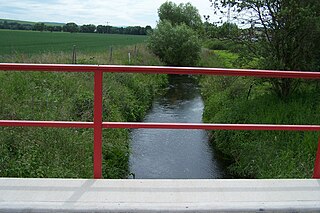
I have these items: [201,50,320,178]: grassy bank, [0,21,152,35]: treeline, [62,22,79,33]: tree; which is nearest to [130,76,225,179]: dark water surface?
[201,50,320,178]: grassy bank

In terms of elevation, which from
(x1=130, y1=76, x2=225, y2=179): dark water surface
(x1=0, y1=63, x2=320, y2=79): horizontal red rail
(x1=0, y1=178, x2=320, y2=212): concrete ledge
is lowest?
(x1=130, y1=76, x2=225, y2=179): dark water surface

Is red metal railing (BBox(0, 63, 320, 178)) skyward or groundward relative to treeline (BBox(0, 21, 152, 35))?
groundward

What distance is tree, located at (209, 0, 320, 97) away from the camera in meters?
9.69

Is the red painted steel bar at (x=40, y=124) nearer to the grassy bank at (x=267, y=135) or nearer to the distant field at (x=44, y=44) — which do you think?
the grassy bank at (x=267, y=135)

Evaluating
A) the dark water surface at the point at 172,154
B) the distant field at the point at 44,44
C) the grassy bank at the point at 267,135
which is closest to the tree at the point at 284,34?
the grassy bank at the point at 267,135

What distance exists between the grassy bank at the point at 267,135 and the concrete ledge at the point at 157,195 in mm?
3456

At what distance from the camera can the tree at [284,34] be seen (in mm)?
9688

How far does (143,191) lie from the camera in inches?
123

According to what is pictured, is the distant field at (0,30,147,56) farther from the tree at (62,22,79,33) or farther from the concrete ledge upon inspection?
the tree at (62,22,79,33)

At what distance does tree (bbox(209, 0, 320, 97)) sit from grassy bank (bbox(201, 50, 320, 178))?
610mm

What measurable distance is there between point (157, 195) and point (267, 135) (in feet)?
20.1

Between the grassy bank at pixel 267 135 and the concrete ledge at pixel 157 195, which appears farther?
the grassy bank at pixel 267 135

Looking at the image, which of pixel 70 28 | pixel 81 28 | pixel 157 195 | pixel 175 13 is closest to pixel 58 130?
pixel 157 195

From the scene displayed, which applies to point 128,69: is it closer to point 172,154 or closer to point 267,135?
point 172,154
